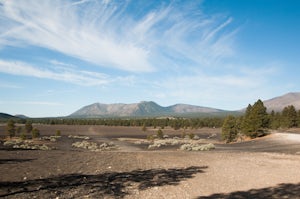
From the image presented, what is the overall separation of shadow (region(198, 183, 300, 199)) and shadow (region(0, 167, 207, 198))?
2875 millimetres

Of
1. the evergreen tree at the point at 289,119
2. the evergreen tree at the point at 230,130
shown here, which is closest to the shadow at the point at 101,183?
the evergreen tree at the point at 230,130

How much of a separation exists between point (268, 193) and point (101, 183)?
7.50m

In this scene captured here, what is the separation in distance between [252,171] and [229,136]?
4768 cm

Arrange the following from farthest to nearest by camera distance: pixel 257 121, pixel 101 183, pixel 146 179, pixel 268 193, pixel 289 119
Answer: pixel 289 119 → pixel 257 121 → pixel 146 179 → pixel 101 183 → pixel 268 193

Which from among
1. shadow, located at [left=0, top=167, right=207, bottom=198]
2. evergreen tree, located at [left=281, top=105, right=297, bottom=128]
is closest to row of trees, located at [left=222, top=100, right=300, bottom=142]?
evergreen tree, located at [left=281, top=105, right=297, bottom=128]

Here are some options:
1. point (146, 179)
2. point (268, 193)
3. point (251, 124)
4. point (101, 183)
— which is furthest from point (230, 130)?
point (101, 183)

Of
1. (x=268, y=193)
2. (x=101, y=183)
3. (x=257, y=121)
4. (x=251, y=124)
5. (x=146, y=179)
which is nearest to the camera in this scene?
(x=268, y=193)

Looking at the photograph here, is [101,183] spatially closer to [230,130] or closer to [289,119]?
[230,130]

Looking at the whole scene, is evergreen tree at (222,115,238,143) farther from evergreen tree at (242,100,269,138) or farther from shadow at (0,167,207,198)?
shadow at (0,167,207,198)

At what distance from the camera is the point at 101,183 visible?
13828 millimetres

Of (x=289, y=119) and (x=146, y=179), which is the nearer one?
(x=146, y=179)

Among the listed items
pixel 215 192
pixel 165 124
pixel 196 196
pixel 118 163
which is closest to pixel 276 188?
pixel 215 192

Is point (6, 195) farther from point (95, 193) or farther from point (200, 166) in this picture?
point (200, 166)

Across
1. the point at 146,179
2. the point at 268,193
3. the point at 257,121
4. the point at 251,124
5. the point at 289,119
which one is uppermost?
the point at 289,119
